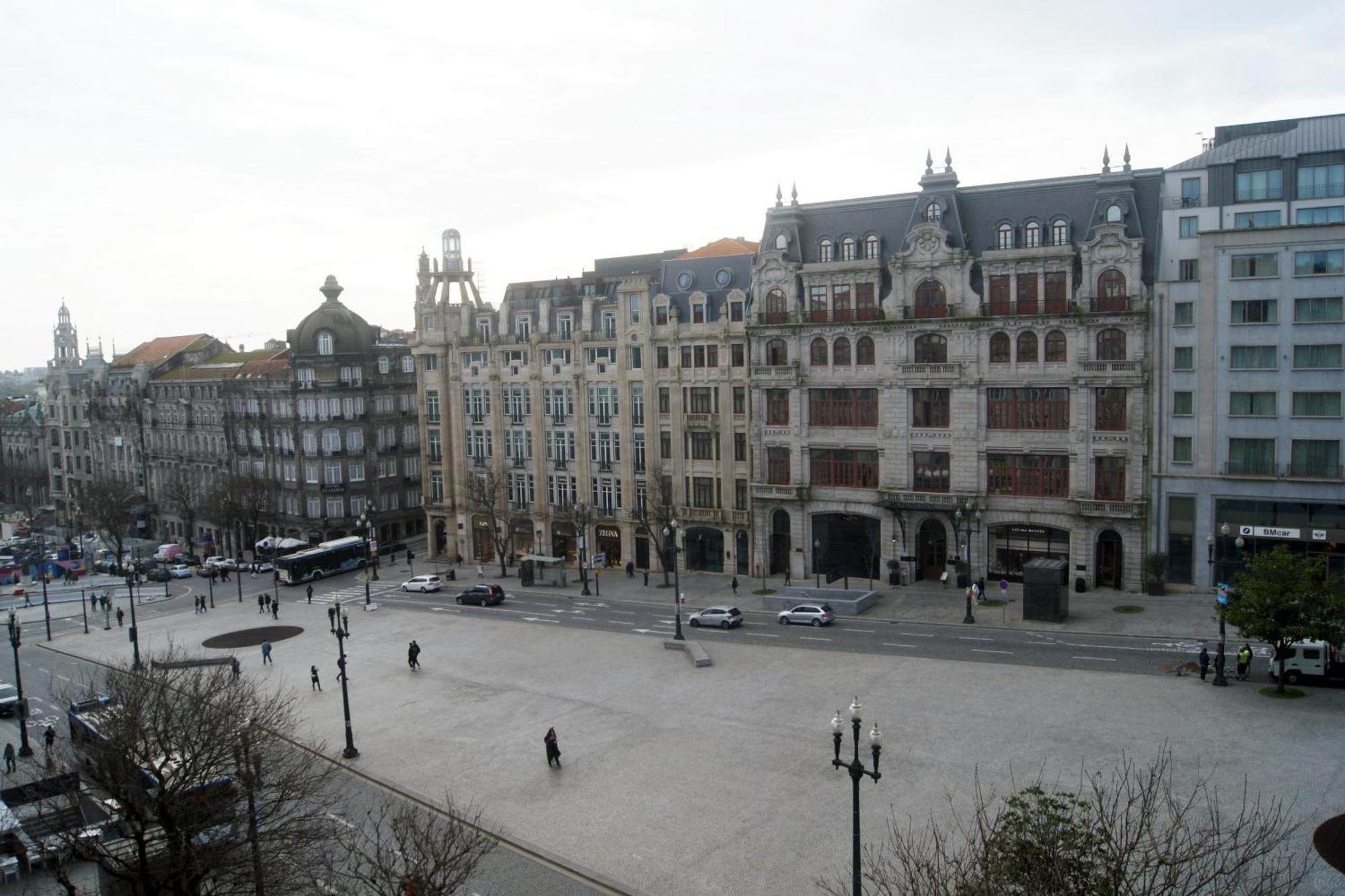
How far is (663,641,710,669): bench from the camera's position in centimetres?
4769

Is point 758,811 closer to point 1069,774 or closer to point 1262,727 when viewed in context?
point 1069,774

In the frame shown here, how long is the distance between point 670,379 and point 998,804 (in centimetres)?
4526

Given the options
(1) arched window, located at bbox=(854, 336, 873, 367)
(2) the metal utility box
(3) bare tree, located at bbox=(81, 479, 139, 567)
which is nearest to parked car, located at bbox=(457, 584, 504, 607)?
(1) arched window, located at bbox=(854, 336, 873, 367)

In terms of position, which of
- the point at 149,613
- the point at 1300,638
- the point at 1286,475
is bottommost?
the point at 149,613

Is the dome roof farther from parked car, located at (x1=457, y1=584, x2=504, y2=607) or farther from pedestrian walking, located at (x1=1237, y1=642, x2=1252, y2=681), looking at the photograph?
pedestrian walking, located at (x1=1237, y1=642, x2=1252, y2=681)

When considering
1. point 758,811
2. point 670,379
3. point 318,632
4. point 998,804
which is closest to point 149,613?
point 318,632

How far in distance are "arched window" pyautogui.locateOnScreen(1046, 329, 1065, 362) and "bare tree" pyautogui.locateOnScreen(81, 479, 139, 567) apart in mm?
80368

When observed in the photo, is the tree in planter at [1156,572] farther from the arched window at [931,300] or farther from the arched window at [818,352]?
the arched window at [818,352]

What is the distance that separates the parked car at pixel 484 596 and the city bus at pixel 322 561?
19.6 metres

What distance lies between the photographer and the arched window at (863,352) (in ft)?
211

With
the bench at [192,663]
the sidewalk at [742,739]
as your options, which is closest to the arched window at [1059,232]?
the sidewalk at [742,739]

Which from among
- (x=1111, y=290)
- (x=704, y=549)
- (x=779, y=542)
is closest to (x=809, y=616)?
(x=779, y=542)

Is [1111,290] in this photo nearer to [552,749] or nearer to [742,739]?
[742,739]

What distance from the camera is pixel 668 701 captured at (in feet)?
140
